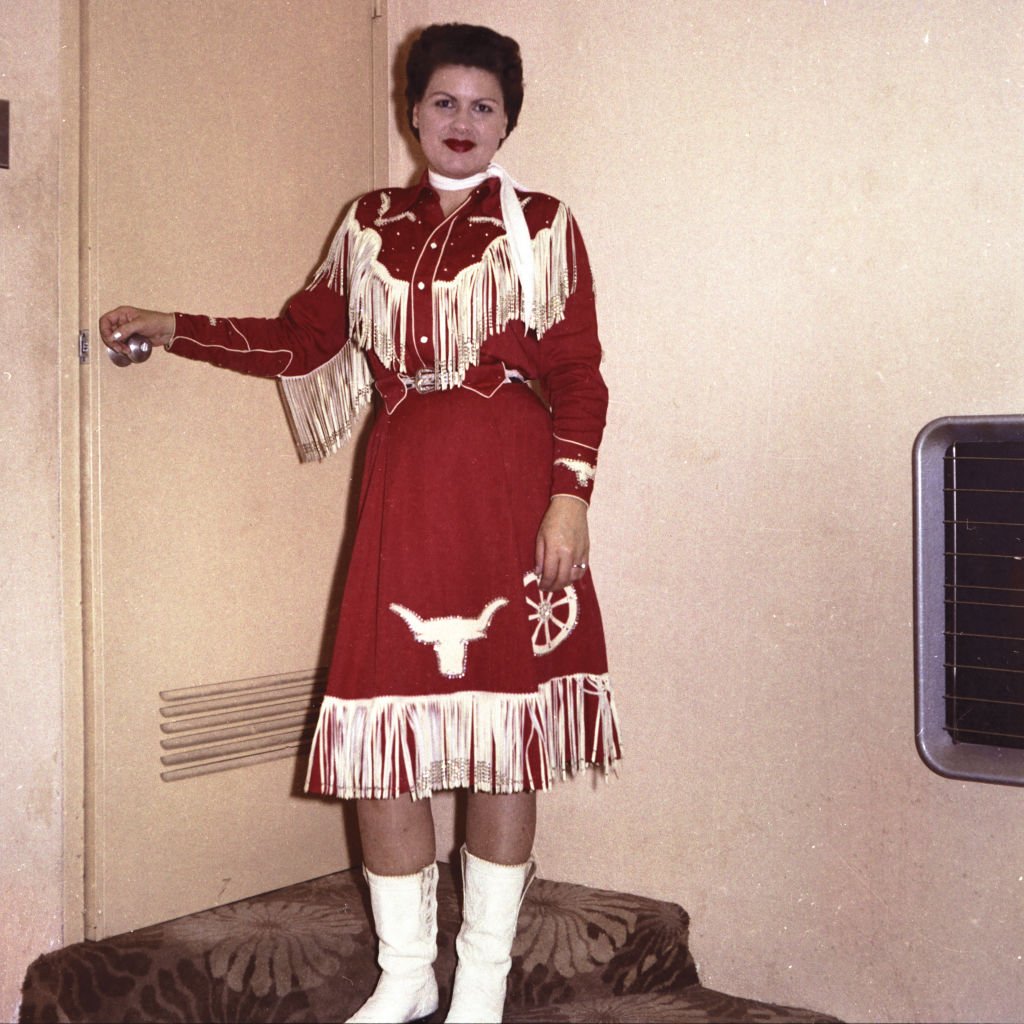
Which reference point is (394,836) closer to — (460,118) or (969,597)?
(969,597)

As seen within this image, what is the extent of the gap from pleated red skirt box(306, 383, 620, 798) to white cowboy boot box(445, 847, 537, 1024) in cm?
15

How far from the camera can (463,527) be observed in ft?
5.10

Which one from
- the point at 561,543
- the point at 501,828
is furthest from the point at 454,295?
the point at 501,828

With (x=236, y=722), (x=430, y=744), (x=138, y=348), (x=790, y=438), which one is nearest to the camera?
(x=430, y=744)

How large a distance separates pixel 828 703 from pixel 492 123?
1049 millimetres

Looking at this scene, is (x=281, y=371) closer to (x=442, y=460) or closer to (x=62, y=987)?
(x=442, y=460)

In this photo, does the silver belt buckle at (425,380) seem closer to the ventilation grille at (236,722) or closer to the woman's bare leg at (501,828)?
the woman's bare leg at (501,828)

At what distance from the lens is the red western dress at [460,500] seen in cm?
151

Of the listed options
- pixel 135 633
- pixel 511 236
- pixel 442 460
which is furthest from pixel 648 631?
pixel 135 633

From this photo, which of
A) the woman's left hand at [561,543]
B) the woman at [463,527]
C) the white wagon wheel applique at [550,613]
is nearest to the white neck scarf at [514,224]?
the woman at [463,527]

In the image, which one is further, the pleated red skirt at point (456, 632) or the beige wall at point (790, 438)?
the beige wall at point (790, 438)

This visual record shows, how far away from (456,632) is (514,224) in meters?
0.60

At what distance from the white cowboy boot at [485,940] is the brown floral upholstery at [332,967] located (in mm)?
156

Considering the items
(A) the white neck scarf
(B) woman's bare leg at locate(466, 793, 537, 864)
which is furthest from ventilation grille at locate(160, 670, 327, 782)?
(A) the white neck scarf
